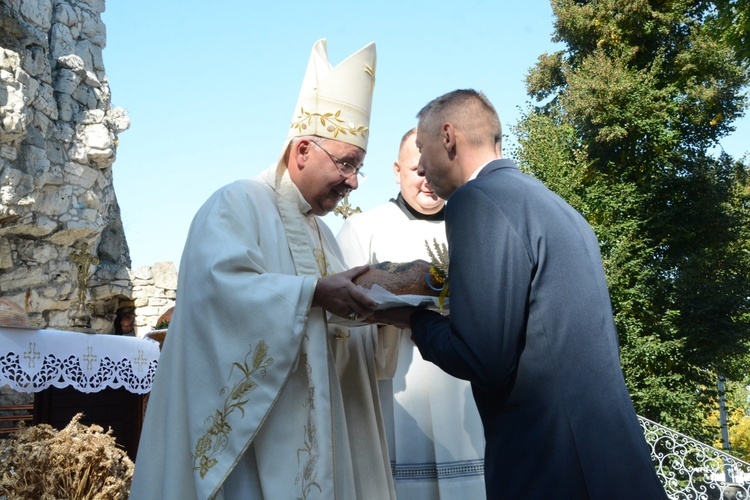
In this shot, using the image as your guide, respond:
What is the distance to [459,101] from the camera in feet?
6.97

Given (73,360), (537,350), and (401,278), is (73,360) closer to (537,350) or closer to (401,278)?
(401,278)

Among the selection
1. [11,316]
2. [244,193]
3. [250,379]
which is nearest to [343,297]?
[250,379]

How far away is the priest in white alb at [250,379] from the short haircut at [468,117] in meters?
0.52

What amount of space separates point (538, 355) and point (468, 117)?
0.67 m

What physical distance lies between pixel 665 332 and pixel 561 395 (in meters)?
16.6

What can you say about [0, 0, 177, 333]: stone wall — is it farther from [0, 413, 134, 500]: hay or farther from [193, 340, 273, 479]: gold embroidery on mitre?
[193, 340, 273, 479]: gold embroidery on mitre

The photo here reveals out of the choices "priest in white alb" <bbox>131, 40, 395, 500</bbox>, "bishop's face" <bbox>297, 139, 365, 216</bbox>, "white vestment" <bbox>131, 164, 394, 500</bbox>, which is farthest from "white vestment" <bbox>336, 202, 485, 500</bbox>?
"white vestment" <bbox>131, 164, 394, 500</bbox>

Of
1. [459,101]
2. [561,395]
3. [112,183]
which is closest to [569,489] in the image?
[561,395]

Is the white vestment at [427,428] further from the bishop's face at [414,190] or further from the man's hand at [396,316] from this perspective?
the man's hand at [396,316]

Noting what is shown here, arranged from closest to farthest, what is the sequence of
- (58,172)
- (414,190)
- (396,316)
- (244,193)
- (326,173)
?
(396,316)
(244,193)
(326,173)
(414,190)
(58,172)

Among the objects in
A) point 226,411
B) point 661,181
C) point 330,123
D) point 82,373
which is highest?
point 661,181

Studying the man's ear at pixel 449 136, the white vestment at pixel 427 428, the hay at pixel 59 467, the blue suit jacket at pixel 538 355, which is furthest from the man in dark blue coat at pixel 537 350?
the hay at pixel 59 467

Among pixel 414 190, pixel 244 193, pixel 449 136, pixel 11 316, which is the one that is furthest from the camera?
pixel 11 316

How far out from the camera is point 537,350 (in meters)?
1.79
